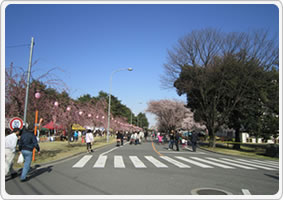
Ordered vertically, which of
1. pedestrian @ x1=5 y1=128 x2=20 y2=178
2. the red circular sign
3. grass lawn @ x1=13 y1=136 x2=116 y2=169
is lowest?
grass lawn @ x1=13 y1=136 x2=116 y2=169

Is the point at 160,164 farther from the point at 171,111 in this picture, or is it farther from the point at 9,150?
the point at 171,111

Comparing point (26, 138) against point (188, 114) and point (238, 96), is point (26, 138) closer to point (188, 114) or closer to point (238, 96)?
point (238, 96)

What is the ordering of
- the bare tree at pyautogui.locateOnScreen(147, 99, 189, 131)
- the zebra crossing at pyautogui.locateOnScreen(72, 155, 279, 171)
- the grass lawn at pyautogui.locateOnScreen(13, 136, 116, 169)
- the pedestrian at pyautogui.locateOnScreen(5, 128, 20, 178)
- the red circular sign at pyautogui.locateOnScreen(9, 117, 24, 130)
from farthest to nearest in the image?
the bare tree at pyautogui.locateOnScreen(147, 99, 189, 131), the grass lawn at pyautogui.locateOnScreen(13, 136, 116, 169), the zebra crossing at pyautogui.locateOnScreen(72, 155, 279, 171), the red circular sign at pyautogui.locateOnScreen(9, 117, 24, 130), the pedestrian at pyautogui.locateOnScreen(5, 128, 20, 178)

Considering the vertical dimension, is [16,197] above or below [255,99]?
below

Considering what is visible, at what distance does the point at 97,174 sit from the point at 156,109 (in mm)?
55731

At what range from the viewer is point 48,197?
17.6ft

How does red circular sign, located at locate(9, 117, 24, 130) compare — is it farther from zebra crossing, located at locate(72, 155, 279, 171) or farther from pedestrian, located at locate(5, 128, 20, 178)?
zebra crossing, located at locate(72, 155, 279, 171)

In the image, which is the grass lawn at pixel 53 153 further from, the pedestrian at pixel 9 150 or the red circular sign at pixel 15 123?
the pedestrian at pixel 9 150

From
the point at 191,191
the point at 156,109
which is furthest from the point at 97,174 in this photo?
the point at 156,109

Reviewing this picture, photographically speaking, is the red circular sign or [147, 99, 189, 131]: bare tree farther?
[147, 99, 189, 131]: bare tree

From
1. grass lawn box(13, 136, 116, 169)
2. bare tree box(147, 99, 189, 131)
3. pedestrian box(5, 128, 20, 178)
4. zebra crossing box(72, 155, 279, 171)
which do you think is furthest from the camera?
bare tree box(147, 99, 189, 131)

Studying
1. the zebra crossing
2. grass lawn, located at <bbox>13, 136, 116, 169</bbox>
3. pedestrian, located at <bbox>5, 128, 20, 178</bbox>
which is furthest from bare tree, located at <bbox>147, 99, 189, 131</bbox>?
pedestrian, located at <bbox>5, 128, 20, 178</bbox>

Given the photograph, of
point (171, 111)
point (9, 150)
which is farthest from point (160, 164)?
point (171, 111)

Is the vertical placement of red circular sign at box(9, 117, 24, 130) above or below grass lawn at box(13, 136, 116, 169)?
above
